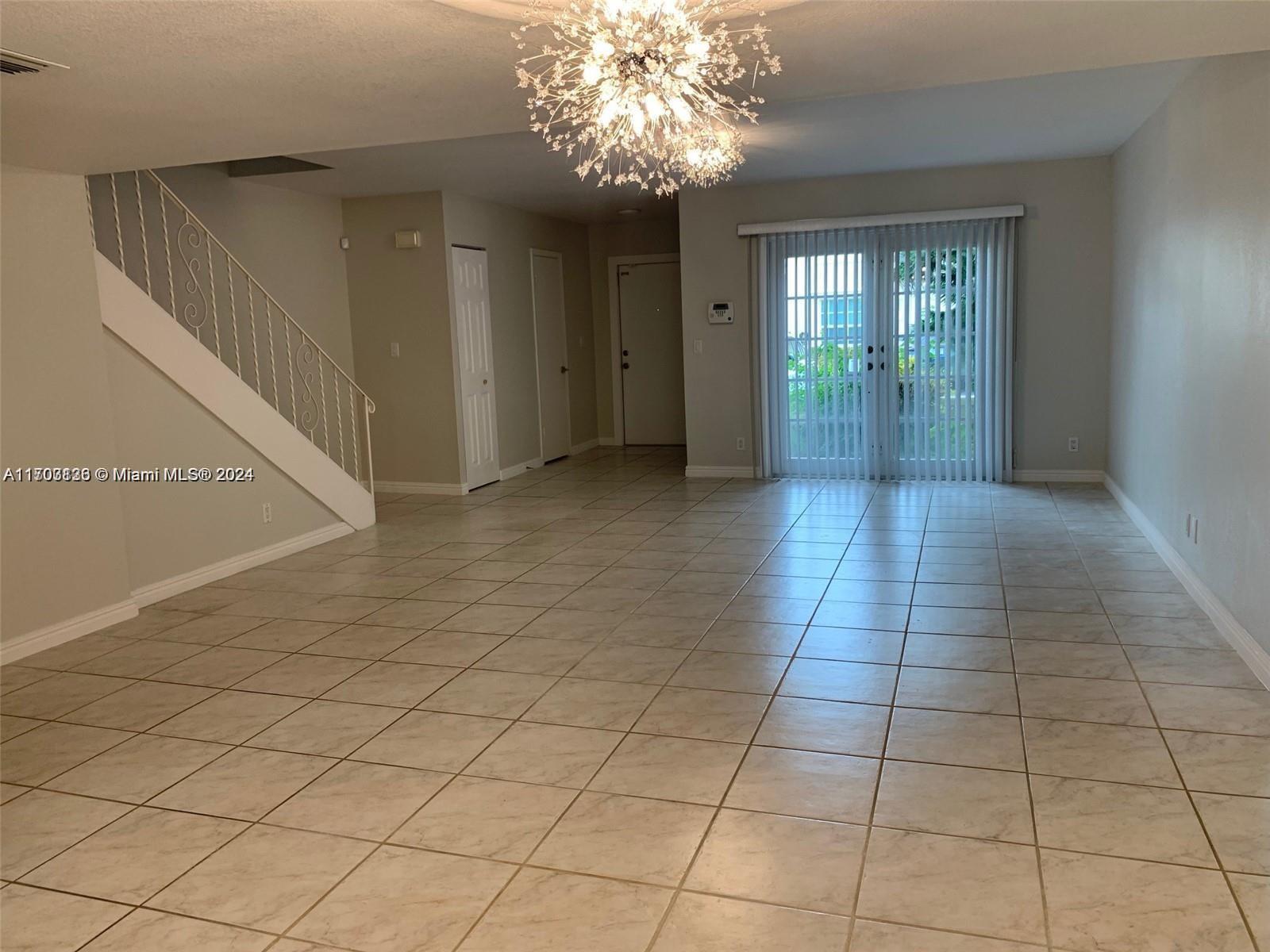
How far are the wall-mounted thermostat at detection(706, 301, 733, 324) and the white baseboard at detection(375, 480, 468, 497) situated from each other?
262 cm

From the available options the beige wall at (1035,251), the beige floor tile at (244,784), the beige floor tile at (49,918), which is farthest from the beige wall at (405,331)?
the beige floor tile at (49,918)

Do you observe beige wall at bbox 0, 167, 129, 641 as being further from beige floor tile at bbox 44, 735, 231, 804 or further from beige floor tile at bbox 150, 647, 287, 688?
beige floor tile at bbox 44, 735, 231, 804

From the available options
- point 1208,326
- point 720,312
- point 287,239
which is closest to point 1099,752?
point 1208,326

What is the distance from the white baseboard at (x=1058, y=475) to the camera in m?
7.63

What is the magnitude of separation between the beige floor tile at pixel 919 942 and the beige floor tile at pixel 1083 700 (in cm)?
132

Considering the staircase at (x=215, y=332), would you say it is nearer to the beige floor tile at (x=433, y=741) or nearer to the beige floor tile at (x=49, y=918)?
the beige floor tile at (x=433, y=741)

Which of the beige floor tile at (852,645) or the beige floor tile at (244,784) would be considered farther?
the beige floor tile at (852,645)

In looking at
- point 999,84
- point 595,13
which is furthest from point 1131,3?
point 999,84

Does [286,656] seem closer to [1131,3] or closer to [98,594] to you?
[98,594]

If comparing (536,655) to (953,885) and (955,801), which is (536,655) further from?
(953,885)

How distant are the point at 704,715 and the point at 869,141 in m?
4.41

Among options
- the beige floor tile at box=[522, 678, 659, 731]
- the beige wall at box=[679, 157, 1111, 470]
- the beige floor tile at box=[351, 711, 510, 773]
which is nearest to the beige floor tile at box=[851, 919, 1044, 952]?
the beige floor tile at box=[522, 678, 659, 731]

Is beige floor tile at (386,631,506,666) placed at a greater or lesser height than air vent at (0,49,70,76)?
lesser

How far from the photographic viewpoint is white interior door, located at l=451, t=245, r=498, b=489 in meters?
8.18
